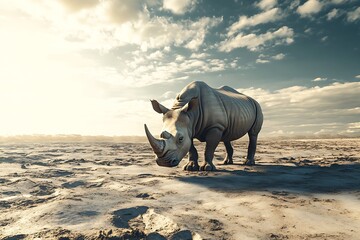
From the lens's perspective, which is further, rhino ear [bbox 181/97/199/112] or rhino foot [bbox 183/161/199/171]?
rhino foot [bbox 183/161/199/171]

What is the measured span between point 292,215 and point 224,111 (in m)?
3.84

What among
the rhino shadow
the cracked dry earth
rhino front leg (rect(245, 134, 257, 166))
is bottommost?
the cracked dry earth

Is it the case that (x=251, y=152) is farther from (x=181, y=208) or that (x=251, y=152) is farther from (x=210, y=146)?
(x=181, y=208)

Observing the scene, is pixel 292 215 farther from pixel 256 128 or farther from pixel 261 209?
pixel 256 128

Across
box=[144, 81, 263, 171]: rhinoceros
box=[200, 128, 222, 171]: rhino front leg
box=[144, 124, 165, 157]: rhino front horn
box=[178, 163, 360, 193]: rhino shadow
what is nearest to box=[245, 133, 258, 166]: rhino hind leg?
box=[144, 81, 263, 171]: rhinoceros

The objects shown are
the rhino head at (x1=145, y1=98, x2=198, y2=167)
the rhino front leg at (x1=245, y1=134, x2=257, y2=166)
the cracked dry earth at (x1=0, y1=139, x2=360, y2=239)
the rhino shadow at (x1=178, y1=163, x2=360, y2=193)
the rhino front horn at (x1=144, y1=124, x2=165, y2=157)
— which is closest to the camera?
the cracked dry earth at (x1=0, y1=139, x2=360, y2=239)

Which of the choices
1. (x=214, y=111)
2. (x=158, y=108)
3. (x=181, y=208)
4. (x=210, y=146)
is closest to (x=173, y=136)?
(x=158, y=108)

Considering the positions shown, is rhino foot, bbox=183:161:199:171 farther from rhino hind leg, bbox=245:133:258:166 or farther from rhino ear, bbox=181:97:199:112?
rhino hind leg, bbox=245:133:258:166

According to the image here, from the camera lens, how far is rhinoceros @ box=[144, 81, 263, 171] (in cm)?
458

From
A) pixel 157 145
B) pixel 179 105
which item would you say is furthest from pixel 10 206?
pixel 179 105

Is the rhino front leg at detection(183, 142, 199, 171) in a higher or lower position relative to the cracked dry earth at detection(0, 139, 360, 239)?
higher

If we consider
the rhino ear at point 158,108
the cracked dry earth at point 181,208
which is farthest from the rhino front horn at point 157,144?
the rhino ear at point 158,108

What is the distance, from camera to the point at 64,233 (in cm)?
220

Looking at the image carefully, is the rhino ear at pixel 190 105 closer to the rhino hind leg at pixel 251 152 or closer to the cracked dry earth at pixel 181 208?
the cracked dry earth at pixel 181 208
